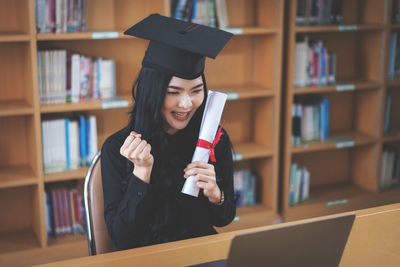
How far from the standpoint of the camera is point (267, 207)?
3.49 metres

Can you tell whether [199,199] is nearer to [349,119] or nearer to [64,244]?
[64,244]

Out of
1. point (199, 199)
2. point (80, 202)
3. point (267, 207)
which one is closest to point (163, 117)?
point (199, 199)

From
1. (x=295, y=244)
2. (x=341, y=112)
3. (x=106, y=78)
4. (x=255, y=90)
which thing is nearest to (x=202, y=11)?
(x=255, y=90)

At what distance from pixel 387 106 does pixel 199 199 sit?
247 cm

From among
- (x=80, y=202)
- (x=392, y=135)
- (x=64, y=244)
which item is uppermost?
(x=392, y=135)

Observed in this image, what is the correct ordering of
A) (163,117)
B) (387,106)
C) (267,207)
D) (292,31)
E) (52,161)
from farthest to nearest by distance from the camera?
(387,106), (267,207), (292,31), (52,161), (163,117)

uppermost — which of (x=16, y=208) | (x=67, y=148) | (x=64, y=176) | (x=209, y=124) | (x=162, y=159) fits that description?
(x=209, y=124)

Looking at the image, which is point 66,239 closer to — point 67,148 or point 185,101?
point 67,148

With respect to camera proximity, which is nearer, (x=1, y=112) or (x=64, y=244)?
(x=1, y=112)

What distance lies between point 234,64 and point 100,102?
101 centimetres

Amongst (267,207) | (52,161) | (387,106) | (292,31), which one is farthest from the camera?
(387,106)

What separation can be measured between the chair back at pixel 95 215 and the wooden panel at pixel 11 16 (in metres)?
1.51

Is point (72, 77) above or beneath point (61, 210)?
above

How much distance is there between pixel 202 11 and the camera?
3088 mm
